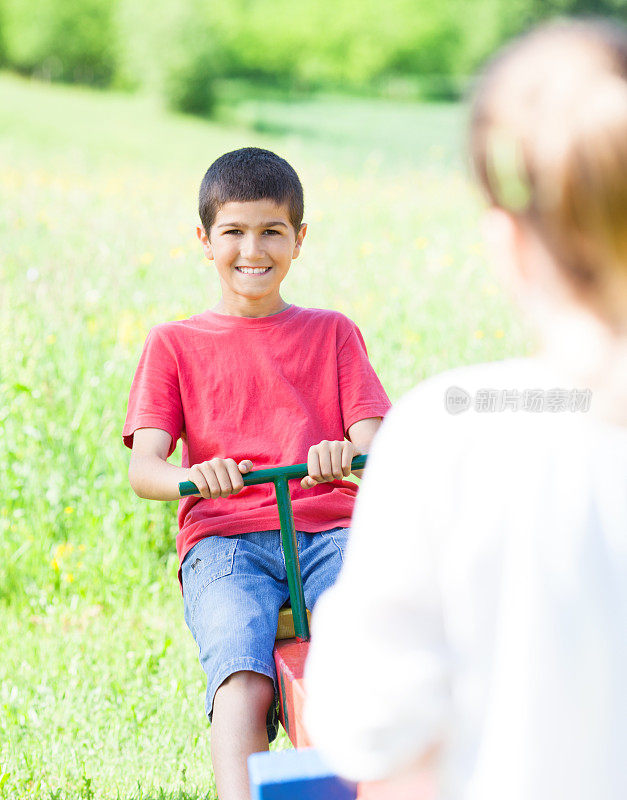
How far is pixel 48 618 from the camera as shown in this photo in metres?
3.42

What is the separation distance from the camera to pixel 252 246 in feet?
7.82

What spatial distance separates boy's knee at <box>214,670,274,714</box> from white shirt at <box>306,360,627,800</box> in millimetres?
989

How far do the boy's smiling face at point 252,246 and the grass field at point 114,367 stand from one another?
4.07ft

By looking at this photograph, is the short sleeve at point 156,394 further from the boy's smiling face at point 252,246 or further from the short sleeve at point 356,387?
the short sleeve at point 356,387

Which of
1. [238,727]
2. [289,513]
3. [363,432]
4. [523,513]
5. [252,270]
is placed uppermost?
[252,270]

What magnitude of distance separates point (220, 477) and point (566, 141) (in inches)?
48.1

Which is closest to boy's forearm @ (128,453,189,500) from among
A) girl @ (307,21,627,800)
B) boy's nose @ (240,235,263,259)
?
boy's nose @ (240,235,263,259)

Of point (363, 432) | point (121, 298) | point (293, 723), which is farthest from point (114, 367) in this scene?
point (293, 723)

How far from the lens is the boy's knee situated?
1888mm

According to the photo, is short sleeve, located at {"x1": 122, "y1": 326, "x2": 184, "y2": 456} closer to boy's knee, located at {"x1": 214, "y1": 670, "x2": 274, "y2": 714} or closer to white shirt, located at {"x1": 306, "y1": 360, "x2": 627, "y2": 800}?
boy's knee, located at {"x1": 214, "y1": 670, "x2": 274, "y2": 714}

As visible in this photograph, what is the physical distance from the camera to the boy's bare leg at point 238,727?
1.78 meters

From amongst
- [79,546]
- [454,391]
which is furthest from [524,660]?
[79,546]

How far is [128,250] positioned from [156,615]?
10.3 feet

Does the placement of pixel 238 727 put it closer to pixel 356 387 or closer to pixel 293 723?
pixel 293 723
